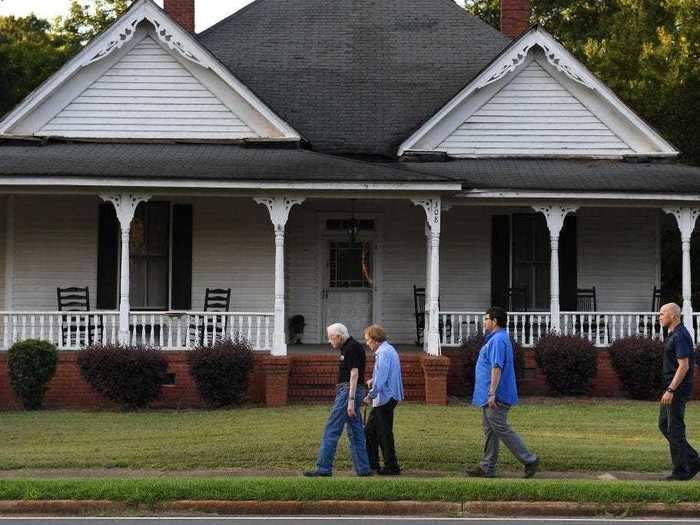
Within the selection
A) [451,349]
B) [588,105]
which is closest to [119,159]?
[451,349]

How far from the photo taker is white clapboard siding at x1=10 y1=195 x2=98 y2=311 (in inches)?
906

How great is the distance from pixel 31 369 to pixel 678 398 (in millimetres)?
11050

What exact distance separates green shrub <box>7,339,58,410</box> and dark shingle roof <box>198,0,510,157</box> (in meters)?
6.90

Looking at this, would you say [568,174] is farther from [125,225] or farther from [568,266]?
[125,225]

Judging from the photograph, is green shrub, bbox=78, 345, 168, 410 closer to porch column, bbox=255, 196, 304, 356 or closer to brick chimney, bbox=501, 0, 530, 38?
porch column, bbox=255, 196, 304, 356

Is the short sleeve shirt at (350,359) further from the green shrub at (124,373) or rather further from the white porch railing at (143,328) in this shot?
the white porch railing at (143,328)

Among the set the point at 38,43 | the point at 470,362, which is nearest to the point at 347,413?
the point at 470,362

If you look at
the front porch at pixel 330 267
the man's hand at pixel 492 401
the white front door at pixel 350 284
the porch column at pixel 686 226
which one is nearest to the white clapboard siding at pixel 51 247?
the front porch at pixel 330 267

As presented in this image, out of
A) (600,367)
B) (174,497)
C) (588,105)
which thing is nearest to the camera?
(174,497)

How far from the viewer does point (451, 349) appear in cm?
2186

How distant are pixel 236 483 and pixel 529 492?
299cm

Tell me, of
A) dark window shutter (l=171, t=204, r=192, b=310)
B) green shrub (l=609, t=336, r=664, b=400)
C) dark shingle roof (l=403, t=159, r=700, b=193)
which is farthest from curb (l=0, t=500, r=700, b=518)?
dark window shutter (l=171, t=204, r=192, b=310)

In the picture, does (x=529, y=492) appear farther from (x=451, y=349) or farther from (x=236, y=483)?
(x=451, y=349)

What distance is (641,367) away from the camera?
21.0m
